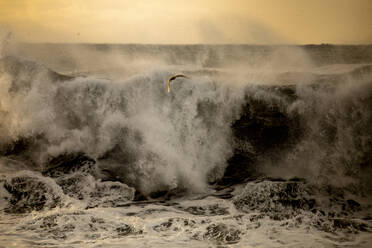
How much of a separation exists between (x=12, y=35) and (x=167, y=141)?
463cm

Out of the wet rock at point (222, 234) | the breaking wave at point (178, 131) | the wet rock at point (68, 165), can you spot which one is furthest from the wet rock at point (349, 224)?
the wet rock at point (68, 165)

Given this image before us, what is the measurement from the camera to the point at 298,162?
5562 mm


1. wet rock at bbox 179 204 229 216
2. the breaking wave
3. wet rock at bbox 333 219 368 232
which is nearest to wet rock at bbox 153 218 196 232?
wet rock at bbox 179 204 229 216

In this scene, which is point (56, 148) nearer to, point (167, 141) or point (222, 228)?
point (167, 141)

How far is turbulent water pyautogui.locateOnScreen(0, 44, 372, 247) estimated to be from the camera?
146 inches

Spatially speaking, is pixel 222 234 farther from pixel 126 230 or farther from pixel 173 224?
pixel 126 230

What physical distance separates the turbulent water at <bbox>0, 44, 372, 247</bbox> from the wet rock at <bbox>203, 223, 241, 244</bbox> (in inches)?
0.9

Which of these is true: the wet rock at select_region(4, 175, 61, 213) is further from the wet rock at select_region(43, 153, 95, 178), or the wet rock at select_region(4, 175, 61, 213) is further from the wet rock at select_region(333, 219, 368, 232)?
the wet rock at select_region(333, 219, 368, 232)

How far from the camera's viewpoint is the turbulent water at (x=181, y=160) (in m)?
3.72

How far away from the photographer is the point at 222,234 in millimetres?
3549

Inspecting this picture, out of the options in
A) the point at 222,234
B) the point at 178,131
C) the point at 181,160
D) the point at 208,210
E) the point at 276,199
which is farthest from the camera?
the point at 178,131

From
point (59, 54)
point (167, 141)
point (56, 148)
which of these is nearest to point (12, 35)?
point (56, 148)

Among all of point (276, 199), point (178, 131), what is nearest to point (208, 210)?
point (276, 199)

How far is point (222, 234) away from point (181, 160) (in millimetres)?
2247
